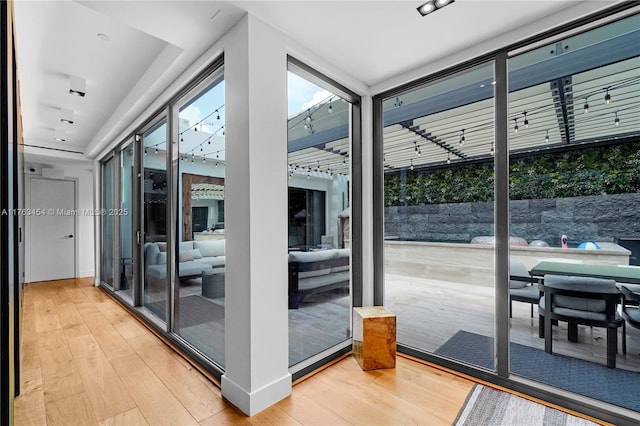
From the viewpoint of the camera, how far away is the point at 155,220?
3.74m

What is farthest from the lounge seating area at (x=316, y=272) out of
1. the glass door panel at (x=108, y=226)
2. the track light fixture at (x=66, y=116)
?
the glass door panel at (x=108, y=226)

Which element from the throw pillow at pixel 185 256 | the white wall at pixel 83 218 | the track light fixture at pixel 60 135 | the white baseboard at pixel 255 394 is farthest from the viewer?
the white wall at pixel 83 218

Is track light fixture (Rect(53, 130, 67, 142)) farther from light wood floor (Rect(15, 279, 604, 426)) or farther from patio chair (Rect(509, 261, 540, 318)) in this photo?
patio chair (Rect(509, 261, 540, 318))

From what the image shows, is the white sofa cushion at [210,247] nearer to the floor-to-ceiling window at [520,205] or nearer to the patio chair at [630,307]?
the floor-to-ceiling window at [520,205]

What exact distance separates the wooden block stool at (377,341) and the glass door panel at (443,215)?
0.39 metres

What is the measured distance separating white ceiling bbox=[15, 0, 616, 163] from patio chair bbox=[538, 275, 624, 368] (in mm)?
1782

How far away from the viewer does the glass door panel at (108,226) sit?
543 centimetres

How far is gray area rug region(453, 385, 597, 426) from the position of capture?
190cm

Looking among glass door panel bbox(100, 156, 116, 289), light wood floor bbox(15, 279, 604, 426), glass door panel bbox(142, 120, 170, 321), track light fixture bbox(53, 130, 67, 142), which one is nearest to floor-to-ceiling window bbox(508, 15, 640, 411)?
light wood floor bbox(15, 279, 604, 426)

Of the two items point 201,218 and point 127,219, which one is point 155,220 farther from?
point 127,219

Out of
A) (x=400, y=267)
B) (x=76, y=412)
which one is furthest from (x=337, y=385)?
(x=76, y=412)

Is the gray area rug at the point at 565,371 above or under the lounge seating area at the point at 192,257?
under

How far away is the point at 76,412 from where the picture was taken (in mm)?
2055

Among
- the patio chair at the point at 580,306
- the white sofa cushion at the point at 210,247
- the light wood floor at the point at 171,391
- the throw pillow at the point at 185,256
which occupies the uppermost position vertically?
the white sofa cushion at the point at 210,247
